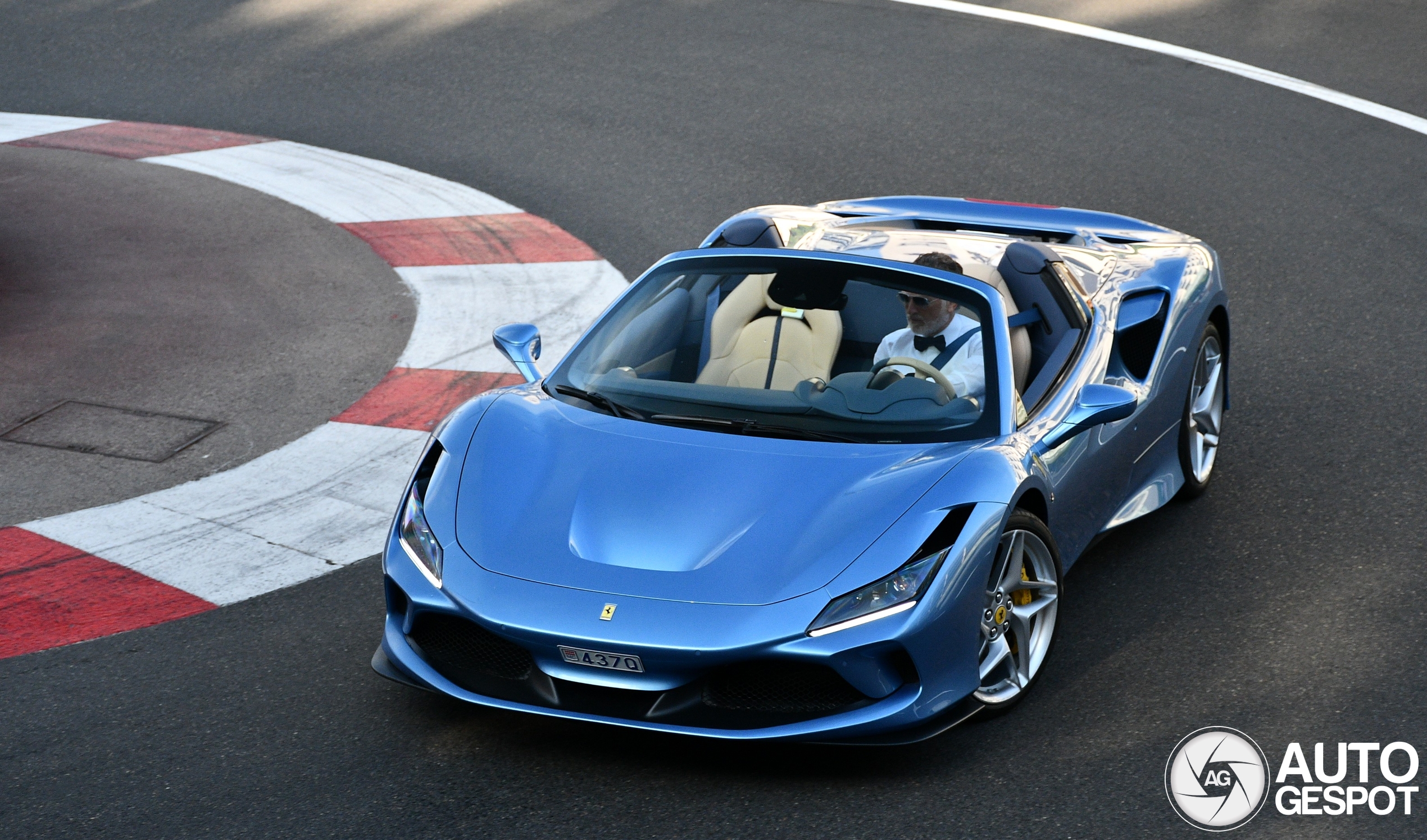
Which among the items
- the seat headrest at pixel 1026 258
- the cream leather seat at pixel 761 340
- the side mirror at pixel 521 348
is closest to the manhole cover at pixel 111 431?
the side mirror at pixel 521 348

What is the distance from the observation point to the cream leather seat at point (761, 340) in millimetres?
4969

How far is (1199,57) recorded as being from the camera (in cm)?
1262

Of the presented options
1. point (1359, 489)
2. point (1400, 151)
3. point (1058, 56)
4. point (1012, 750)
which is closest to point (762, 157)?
point (1058, 56)

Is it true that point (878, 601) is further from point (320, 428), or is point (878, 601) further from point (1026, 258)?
point (320, 428)

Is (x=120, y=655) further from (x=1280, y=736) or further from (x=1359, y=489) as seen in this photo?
(x=1359, y=489)

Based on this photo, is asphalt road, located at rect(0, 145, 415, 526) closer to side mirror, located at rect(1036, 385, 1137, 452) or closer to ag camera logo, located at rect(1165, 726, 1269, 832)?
side mirror, located at rect(1036, 385, 1137, 452)

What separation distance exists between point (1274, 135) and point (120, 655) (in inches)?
355

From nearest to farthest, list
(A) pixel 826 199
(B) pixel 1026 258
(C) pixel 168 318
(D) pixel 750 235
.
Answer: (B) pixel 1026 258 → (D) pixel 750 235 → (C) pixel 168 318 → (A) pixel 826 199

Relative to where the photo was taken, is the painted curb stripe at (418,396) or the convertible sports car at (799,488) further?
the painted curb stripe at (418,396)

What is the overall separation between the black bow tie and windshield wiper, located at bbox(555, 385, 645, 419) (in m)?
1.02

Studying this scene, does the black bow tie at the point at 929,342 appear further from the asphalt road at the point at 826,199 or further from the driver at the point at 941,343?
the asphalt road at the point at 826,199

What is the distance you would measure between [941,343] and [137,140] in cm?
803

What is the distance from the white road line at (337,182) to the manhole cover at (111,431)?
3.02m

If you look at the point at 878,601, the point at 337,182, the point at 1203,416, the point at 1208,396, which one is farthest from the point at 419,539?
the point at 337,182
